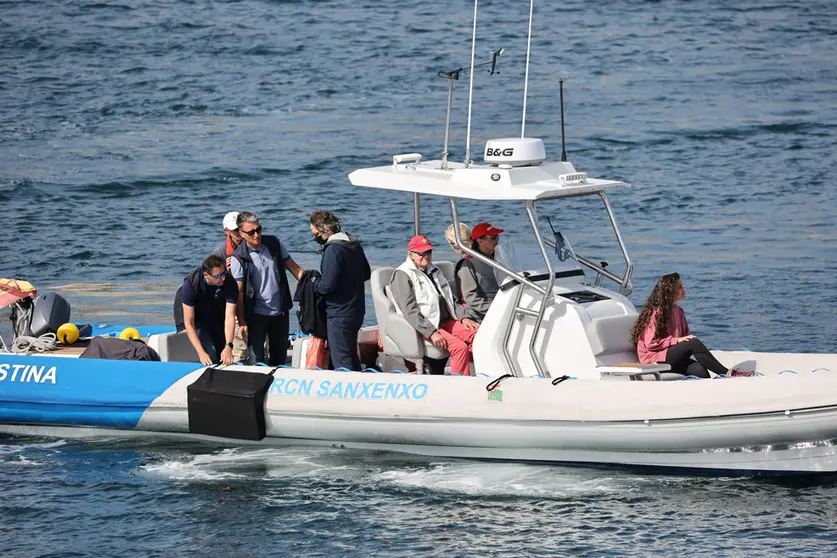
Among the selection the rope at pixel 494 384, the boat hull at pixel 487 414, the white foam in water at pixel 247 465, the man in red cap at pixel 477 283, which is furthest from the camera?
the man in red cap at pixel 477 283

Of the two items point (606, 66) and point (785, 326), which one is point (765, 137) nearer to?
point (606, 66)

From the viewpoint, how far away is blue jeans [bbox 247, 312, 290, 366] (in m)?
9.73

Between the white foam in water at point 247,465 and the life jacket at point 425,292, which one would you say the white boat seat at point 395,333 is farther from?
the white foam in water at point 247,465

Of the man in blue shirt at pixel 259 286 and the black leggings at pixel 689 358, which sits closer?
the black leggings at pixel 689 358

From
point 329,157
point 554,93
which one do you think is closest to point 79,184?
point 329,157

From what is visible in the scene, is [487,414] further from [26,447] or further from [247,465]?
[26,447]

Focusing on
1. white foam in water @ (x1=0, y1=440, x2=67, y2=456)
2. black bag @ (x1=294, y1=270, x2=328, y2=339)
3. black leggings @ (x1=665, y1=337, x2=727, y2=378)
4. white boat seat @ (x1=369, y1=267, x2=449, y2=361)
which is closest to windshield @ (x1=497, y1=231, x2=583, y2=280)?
white boat seat @ (x1=369, y1=267, x2=449, y2=361)

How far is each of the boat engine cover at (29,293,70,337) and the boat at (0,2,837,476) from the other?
0.67 m

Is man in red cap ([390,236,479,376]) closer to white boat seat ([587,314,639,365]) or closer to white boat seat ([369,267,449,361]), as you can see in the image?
white boat seat ([369,267,449,361])

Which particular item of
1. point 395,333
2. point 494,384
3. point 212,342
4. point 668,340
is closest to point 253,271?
point 212,342

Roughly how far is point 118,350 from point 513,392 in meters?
3.15

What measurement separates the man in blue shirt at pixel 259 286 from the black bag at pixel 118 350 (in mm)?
802

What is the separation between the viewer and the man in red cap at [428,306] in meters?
9.22

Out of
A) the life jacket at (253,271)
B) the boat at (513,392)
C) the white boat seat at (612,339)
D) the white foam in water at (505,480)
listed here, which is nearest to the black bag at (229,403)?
the boat at (513,392)
